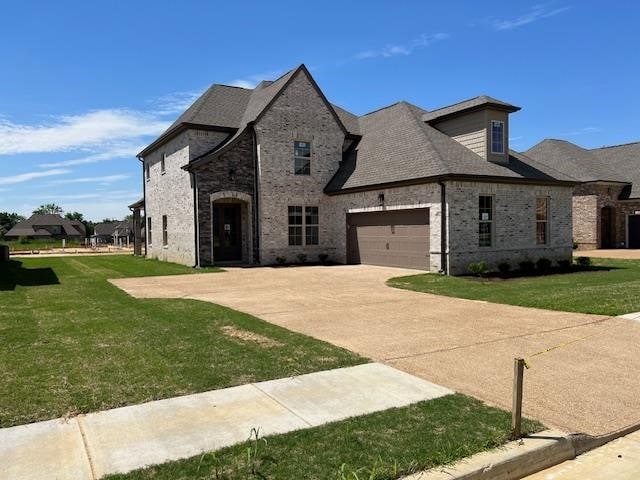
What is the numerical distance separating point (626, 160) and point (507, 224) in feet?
73.9

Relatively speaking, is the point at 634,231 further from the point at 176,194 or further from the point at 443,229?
the point at 176,194

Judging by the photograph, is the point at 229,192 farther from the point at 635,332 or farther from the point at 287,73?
the point at 635,332

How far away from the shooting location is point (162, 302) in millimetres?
11969

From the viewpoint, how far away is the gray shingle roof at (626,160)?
33475 mm

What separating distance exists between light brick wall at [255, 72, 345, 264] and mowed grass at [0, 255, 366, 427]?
12420 mm

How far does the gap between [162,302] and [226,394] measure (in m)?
7.07

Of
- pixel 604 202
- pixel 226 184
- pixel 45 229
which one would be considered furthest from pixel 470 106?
pixel 45 229

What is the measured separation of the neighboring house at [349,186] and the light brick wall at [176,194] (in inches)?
3.8

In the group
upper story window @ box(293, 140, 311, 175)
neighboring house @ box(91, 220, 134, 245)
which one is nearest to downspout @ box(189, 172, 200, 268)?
upper story window @ box(293, 140, 311, 175)

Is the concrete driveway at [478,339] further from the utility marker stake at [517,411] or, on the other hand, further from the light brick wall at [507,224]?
the light brick wall at [507,224]

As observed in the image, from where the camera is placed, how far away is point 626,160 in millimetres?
36031

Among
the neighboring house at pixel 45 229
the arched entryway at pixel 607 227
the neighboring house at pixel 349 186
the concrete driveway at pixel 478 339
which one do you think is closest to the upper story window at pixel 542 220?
the neighboring house at pixel 349 186

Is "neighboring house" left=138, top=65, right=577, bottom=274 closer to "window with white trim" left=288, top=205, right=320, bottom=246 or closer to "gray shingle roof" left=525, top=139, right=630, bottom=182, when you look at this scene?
"window with white trim" left=288, top=205, right=320, bottom=246

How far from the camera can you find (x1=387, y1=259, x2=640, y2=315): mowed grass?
11.2m
